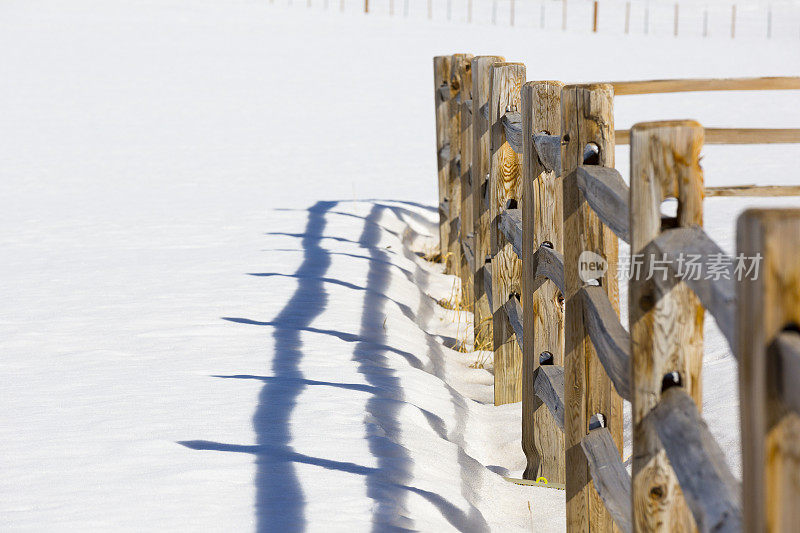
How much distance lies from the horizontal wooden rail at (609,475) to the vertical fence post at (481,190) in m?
2.81

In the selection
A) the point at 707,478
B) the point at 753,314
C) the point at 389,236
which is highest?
the point at 753,314

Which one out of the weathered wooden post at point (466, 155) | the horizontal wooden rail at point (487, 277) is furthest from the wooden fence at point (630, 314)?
the weathered wooden post at point (466, 155)

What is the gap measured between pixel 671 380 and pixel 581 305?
939 millimetres

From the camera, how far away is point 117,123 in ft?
61.4

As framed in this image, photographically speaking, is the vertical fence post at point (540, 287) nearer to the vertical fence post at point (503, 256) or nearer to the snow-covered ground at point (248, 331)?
the snow-covered ground at point (248, 331)

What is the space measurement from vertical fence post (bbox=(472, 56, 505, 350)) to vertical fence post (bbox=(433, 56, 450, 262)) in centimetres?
257

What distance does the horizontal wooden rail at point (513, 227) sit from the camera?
14.8 feet

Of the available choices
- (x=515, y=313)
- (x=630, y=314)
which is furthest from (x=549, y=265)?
(x=630, y=314)

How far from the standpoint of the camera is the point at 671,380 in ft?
6.85

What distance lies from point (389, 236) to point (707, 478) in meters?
7.63

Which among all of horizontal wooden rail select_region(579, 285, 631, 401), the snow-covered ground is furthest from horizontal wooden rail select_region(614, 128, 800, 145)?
horizontal wooden rail select_region(579, 285, 631, 401)

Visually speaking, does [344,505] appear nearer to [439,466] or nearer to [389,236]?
[439,466]

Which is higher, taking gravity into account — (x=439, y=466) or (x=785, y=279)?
(x=785, y=279)

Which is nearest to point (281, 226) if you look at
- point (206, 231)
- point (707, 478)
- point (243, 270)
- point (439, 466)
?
point (206, 231)
